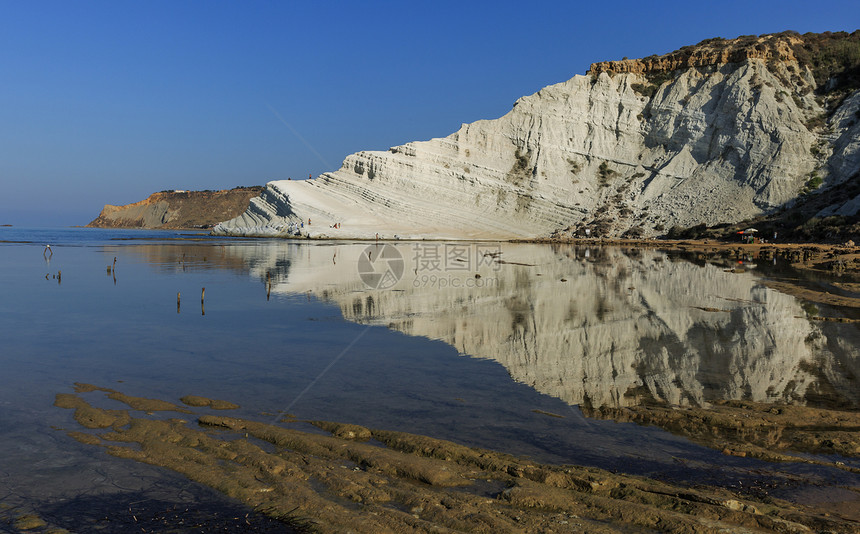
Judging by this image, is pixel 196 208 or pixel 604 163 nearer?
pixel 604 163

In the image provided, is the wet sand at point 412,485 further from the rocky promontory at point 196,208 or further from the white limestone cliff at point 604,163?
the rocky promontory at point 196,208

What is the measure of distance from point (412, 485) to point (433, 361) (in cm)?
573

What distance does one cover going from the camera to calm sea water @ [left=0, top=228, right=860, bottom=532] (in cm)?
642

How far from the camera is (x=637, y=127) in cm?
6988

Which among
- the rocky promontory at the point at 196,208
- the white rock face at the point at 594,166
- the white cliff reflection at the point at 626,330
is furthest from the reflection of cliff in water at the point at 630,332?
the rocky promontory at the point at 196,208

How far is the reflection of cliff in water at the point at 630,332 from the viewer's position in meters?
9.23

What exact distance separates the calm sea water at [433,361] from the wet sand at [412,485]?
42 centimetres

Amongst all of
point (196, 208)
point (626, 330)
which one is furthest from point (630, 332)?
point (196, 208)

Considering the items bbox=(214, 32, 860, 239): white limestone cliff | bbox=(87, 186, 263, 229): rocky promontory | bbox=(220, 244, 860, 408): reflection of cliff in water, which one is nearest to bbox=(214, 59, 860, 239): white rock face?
bbox=(214, 32, 860, 239): white limestone cliff

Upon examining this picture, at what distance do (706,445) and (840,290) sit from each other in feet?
58.5

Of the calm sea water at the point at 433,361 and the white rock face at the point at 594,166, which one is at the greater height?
the white rock face at the point at 594,166

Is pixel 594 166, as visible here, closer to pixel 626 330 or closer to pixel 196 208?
pixel 626 330

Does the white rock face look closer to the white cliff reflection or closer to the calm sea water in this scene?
the white cliff reflection

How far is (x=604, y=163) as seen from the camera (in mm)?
69438
